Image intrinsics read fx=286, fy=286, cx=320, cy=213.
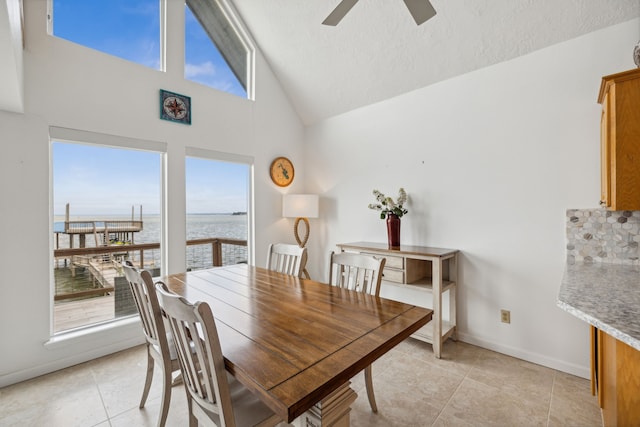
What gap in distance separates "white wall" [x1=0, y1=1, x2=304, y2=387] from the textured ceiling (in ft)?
3.46

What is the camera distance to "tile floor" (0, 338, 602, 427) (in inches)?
69.3

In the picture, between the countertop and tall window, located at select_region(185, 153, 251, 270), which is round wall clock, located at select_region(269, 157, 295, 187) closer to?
tall window, located at select_region(185, 153, 251, 270)

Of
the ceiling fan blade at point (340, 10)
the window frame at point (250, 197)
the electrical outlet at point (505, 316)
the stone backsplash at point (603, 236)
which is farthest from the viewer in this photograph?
the window frame at point (250, 197)

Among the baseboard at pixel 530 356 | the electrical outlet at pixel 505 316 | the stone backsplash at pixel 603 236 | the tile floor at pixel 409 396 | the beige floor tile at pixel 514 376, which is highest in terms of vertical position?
the stone backsplash at pixel 603 236

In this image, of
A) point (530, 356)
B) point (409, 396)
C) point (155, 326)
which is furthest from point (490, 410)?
point (155, 326)

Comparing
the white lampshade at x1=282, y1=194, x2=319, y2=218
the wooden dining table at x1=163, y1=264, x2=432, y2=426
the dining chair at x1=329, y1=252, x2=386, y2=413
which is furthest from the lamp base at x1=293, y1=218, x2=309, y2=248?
the wooden dining table at x1=163, y1=264, x2=432, y2=426

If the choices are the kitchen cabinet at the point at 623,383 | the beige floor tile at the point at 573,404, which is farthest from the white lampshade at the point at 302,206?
the kitchen cabinet at the point at 623,383

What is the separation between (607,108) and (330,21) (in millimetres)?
1754

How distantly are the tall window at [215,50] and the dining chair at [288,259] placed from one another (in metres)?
2.15

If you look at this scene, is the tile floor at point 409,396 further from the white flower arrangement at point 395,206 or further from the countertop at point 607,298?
the white flower arrangement at point 395,206

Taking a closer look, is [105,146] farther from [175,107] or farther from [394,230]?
[394,230]

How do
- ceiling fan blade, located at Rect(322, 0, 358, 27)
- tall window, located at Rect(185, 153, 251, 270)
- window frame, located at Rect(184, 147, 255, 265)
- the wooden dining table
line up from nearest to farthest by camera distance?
the wooden dining table
ceiling fan blade, located at Rect(322, 0, 358, 27)
tall window, located at Rect(185, 153, 251, 270)
window frame, located at Rect(184, 147, 255, 265)

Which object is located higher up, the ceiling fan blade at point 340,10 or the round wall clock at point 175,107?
the ceiling fan blade at point 340,10

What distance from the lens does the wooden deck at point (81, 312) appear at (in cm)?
247
